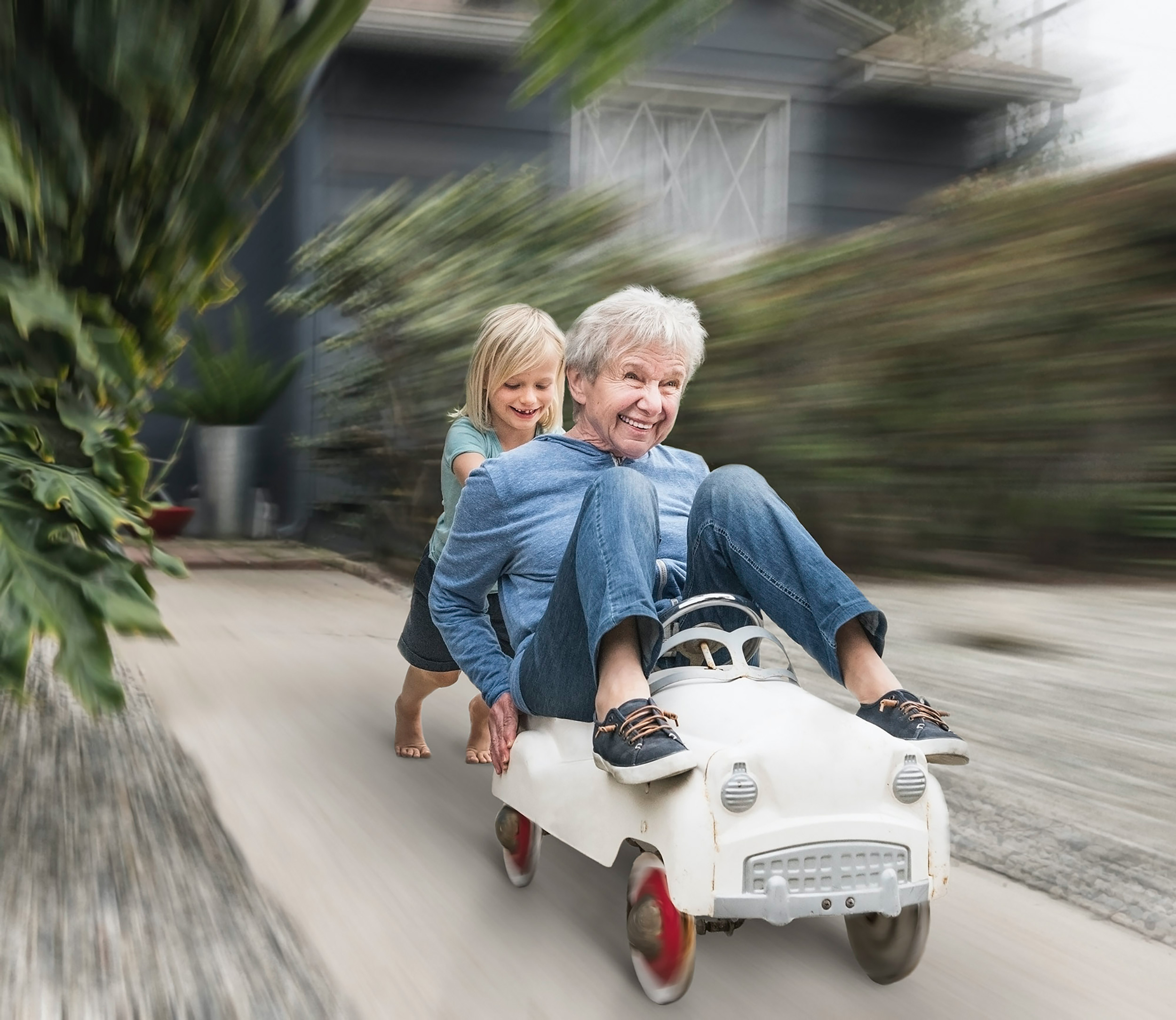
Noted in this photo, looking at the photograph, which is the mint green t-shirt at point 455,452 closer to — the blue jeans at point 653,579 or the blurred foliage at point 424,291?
the blue jeans at point 653,579

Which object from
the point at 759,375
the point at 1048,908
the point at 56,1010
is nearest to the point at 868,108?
the point at 759,375

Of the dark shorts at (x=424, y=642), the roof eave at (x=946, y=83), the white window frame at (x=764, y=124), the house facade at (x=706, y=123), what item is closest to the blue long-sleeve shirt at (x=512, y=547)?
the dark shorts at (x=424, y=642)

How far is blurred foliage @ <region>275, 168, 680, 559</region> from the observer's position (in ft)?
17.8

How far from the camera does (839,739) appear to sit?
1774 mm

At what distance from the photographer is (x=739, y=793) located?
172 cm

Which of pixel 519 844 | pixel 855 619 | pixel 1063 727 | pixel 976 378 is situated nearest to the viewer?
pixel 855 619

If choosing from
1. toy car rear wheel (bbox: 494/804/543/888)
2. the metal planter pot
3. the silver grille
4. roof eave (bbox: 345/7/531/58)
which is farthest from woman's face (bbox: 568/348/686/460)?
the metal planter pot

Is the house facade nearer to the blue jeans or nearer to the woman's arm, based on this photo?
the woman's arm

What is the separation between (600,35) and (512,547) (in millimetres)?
1554

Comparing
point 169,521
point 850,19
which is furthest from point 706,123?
point 169,521

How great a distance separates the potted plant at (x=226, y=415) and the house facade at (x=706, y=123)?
58 cm

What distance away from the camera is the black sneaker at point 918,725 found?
1.81 m

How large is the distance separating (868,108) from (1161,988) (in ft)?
23.9

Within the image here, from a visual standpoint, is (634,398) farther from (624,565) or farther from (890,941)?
(890,941)
